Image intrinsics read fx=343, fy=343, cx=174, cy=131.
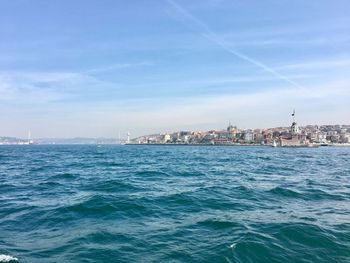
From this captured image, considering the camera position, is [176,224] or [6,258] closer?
[6,258]

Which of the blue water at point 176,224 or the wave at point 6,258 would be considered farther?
the blue water at point 176,224

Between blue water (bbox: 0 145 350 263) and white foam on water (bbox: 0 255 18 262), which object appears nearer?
white foam on water (bbox: 0 255 18 262)

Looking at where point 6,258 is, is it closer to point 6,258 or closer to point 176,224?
point 6,258

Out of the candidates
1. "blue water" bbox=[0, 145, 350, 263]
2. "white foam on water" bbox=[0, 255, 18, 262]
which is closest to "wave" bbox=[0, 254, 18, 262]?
"white foam on water" bbox=[0, 255, 18, 262]

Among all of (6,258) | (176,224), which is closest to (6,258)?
(6,258)

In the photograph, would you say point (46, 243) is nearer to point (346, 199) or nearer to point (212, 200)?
point (212, 200)

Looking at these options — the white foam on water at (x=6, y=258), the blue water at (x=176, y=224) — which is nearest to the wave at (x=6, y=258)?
the white foam on water at (x=6, y=258)

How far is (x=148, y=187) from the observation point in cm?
2339

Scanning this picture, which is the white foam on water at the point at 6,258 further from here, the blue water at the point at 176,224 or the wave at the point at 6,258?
the blue water at the point at 176,224

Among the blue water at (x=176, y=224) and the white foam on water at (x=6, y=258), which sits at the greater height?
the white foam on water at (x=6, y=258)

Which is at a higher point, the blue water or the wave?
the wave

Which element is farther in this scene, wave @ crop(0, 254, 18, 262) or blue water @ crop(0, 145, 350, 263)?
blue water @ crop(0, 145, 350, 263)

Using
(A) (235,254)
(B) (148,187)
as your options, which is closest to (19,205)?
(B) (148,187)

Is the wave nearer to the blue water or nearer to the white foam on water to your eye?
the white foam on water
